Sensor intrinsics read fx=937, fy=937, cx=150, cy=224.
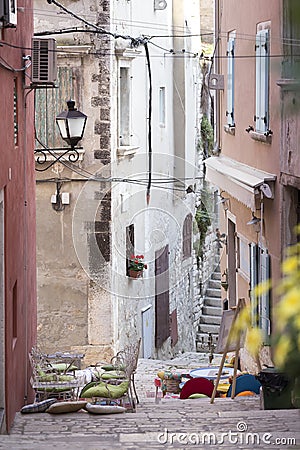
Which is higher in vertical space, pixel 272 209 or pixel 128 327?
pixel 272 209

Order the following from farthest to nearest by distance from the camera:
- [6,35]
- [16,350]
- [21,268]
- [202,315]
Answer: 1. [202,315]
2. [21,268]
3. [16,350]
4. [6,35]

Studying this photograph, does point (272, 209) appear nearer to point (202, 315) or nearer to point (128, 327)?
point (128, 327)

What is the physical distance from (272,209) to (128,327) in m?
7.73

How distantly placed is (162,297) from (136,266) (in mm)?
3412

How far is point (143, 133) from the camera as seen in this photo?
1928 cm

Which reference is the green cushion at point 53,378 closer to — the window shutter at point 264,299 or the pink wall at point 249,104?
the window shutter at point 264,299

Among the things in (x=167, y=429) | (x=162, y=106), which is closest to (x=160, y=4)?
(x=162, y=106)

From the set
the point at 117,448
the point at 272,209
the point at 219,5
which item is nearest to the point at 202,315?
the point at 219,5

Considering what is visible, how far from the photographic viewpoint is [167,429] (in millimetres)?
7711

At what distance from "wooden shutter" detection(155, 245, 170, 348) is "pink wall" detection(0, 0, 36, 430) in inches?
316

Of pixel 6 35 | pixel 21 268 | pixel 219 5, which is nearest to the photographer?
pixel 6 35

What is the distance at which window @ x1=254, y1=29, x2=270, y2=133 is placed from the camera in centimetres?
1042

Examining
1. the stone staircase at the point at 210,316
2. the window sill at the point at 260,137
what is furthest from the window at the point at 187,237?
the window sill at the point at 260,137

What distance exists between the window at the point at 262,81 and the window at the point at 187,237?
31.9 ft
